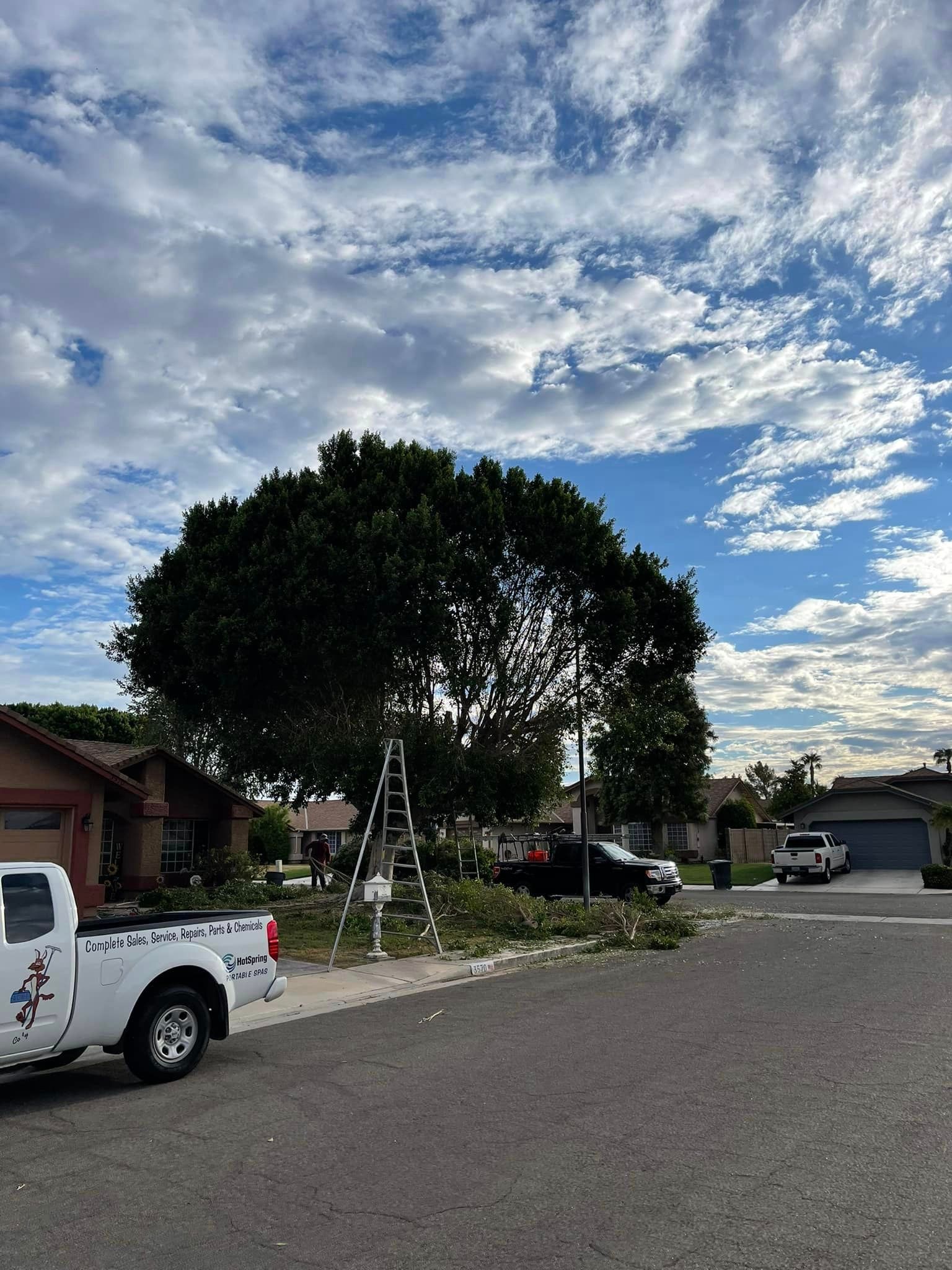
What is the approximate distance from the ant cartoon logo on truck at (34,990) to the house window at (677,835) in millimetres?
49728

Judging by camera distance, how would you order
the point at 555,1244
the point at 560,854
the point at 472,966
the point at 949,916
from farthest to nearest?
the point at 560,854, the point at 949,916, the point at 472,966, the point at 555,1244

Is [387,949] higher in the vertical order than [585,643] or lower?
lower

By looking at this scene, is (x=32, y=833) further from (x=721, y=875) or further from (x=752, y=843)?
(x=752, y=843)

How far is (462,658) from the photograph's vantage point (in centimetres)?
2233

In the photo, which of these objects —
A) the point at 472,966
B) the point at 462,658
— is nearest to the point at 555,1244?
the point at 472,966

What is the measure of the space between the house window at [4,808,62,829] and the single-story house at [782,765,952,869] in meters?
32.5

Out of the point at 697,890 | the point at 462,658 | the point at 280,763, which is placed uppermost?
the point at 462,658

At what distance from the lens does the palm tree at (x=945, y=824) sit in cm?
3666

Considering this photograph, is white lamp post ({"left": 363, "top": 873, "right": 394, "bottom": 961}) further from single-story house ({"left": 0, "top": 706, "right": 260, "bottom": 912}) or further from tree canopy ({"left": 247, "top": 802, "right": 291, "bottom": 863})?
tree canopy ({"left": 247, "top": 802, "right": 291, "bottom": 863})

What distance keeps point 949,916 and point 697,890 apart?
12820 millimetres

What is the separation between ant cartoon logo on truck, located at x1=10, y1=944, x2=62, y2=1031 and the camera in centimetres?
714

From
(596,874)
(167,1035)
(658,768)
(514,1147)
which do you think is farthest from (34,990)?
(658,768)

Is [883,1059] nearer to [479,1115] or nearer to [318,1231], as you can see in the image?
[479,1115]

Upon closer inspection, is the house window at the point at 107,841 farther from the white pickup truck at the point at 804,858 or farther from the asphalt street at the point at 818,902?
the white pickup truck at the point at 804,858
